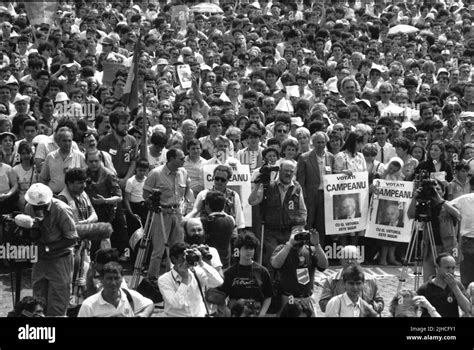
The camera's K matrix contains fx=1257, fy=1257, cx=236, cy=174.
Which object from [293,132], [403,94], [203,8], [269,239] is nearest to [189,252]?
[269,239]

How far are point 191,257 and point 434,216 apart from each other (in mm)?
4008

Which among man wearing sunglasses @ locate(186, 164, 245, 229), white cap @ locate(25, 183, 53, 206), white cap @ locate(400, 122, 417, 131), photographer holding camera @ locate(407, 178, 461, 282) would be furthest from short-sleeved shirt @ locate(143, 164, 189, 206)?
white cap @ locate(400, 122, 417, 131)

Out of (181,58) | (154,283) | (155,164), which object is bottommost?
(154,283)

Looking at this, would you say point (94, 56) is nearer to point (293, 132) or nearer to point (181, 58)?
point (181, 58)

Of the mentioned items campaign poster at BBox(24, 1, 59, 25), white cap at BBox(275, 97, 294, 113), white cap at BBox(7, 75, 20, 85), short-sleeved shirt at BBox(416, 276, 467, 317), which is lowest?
short-sleeved shirt at BBox(416, 276, 467, 317)

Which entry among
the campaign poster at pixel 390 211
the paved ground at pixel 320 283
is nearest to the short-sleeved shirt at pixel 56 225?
the paved ground at pixel 320 283

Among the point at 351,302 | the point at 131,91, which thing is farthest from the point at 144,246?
the point at 131,91

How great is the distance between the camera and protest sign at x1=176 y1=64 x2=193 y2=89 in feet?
67.3

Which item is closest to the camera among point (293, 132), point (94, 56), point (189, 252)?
point (189, 252)

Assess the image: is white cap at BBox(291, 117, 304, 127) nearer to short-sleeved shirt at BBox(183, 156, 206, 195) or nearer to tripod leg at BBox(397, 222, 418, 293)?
short-sleeved shirt at BBox(183, 156, 206, 195)

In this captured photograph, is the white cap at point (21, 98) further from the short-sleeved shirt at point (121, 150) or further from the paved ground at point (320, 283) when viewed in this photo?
the paved ground at point (320, 283)

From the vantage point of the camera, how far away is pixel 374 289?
1226 centimetres

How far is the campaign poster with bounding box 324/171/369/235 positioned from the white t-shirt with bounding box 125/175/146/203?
7.88ft

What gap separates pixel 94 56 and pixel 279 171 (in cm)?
830
